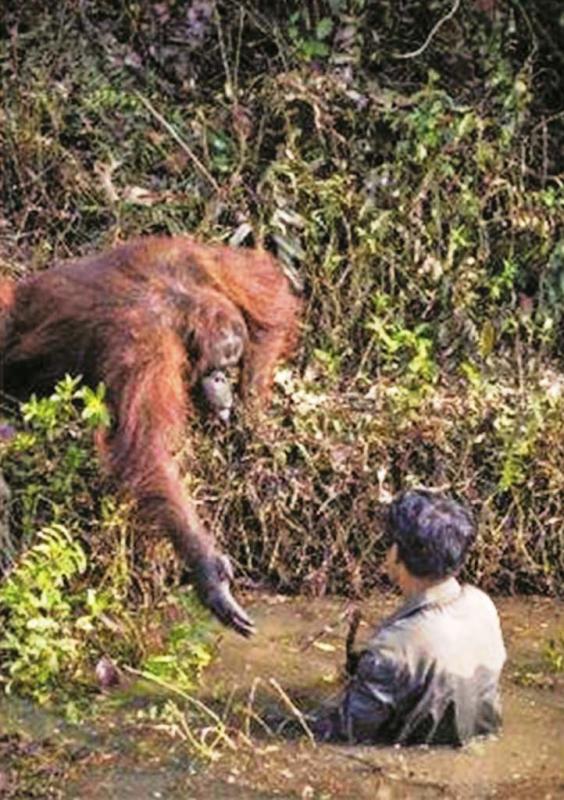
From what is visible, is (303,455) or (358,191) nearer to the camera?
(303,455)

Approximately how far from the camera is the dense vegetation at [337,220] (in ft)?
21.0

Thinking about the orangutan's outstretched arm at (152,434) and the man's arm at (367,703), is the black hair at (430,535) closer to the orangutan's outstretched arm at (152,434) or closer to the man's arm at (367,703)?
the man's arm at (367,703)

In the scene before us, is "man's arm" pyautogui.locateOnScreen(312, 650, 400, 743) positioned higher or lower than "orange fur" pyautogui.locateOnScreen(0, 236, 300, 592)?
lower

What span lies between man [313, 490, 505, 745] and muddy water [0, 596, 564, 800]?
Result: 0.08 meters

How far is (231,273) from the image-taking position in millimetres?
5887

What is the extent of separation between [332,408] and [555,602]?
3.56 feet

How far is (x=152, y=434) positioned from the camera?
209 inches

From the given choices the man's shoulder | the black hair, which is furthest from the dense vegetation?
the man's shoulder

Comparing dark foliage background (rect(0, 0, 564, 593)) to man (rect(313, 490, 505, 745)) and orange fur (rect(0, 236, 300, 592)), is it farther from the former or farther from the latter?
man (rect(313, 490, 505, 745))

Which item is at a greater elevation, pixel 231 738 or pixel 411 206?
pixel 411 206

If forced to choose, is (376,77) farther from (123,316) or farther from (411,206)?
(123,316)

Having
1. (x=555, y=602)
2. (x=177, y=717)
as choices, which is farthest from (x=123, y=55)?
(x=177, y=717)

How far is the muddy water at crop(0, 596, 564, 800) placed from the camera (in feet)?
15.6

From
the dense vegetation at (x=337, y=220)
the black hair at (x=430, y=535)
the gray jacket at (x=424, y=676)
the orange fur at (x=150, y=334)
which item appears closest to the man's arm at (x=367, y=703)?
the gray jacket at (x=424, y=676)
